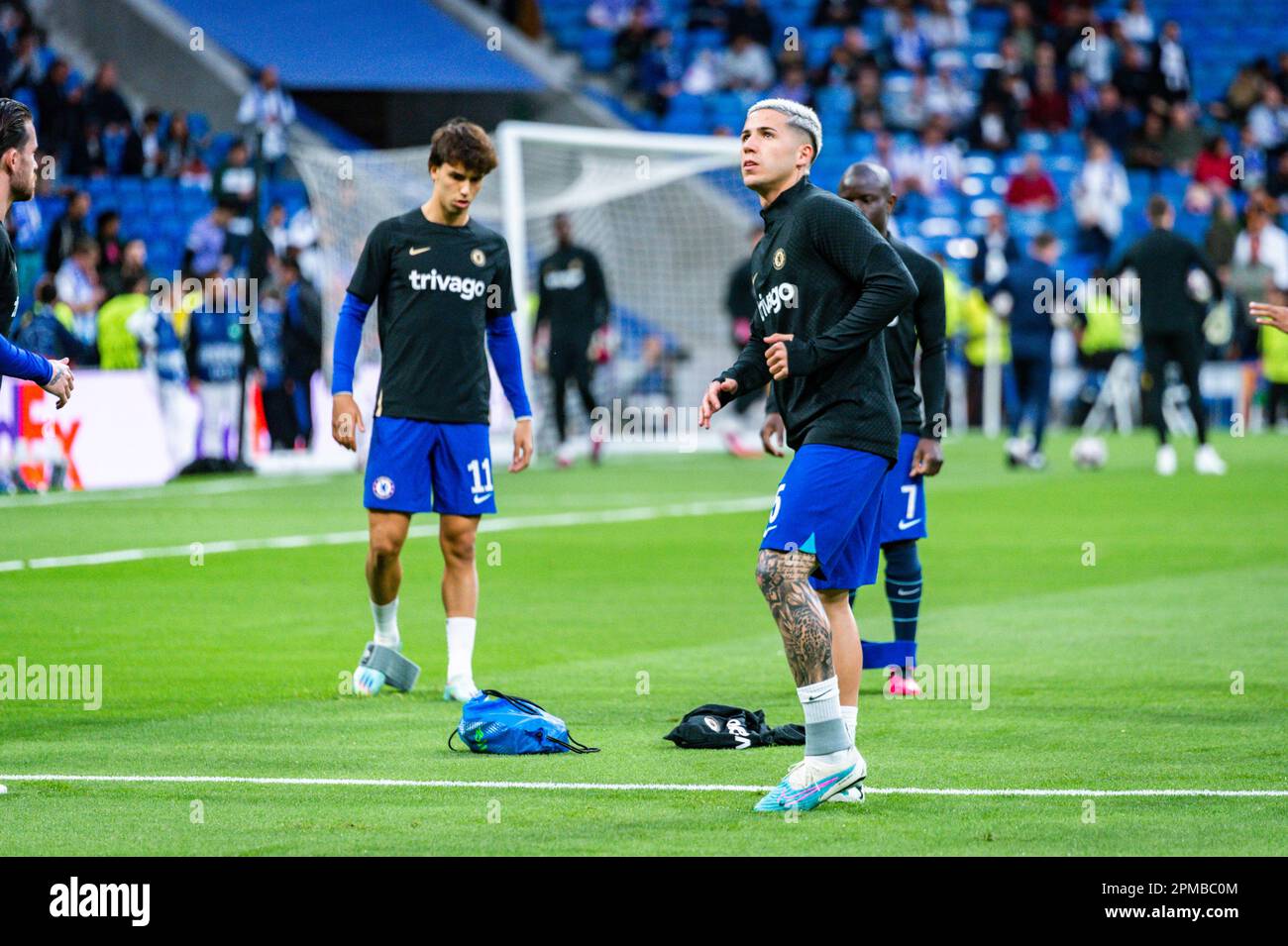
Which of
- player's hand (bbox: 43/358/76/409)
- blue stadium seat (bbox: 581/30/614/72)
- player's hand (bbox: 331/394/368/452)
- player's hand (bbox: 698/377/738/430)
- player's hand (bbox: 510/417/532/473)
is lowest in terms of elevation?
player's hand (bbox: 510/417/532/473)

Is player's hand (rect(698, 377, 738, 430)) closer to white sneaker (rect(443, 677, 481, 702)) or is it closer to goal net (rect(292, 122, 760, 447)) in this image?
white sneaker (rect(443, 677, 481, 702))

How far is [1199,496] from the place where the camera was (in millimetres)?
20531

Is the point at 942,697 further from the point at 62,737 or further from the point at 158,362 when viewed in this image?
the point at 158,362

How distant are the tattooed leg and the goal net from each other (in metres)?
19.6

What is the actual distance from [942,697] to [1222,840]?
3.20 m

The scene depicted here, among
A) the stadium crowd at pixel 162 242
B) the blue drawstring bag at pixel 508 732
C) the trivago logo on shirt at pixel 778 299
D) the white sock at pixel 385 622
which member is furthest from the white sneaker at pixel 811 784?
the stadium crowd at pixel 162 242

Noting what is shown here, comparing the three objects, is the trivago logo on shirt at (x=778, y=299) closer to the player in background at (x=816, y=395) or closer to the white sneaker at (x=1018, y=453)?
the player in background at (x=816, y=395)

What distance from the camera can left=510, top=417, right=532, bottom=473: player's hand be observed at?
9781 millimetres

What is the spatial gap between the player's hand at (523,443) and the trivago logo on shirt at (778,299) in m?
2.46

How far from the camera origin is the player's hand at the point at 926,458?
9.72 m

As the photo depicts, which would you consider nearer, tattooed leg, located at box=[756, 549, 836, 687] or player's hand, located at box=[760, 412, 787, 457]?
tattooed leg, located at box=[756, 549, 836, 687]

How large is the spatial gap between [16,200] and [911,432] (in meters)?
4.09

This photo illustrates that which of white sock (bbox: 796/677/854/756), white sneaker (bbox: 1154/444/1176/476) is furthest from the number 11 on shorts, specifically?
white sneaker (bbox: 1154/444/1176/476)

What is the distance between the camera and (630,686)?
988 centimetres
